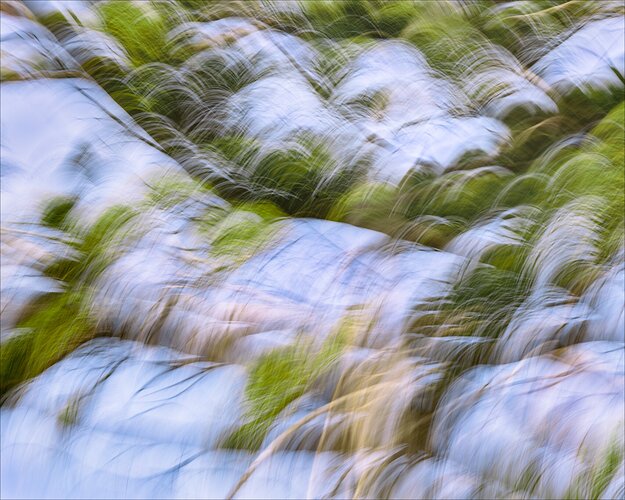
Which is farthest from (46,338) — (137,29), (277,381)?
(137,29)

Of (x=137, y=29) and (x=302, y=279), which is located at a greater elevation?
(x=137, y=29)

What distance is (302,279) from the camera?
1.10 meters

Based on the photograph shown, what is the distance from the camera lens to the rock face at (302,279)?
934mm

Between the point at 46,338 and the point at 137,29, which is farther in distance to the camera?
the point at 137,29

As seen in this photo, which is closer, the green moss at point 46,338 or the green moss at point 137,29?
the green moss at point 46,338

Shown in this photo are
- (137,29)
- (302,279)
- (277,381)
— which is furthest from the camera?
(137,29)

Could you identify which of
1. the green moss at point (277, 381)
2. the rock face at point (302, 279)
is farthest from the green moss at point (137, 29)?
the green moss at point (277, 381)

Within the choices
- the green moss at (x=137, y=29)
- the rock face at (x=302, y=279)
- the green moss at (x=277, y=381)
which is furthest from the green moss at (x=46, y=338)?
the green moss at (x=137, y=29)

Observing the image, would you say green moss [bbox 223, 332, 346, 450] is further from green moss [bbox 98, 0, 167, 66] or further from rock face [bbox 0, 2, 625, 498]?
green moss [bbox 98, 0, 167, 66]

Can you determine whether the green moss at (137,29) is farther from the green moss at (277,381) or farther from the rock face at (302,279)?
the green moss at (277,381)

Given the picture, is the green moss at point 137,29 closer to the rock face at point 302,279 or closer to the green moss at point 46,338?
the rock face at point 302,279

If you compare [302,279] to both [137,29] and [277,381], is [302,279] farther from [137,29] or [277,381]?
[137,29]

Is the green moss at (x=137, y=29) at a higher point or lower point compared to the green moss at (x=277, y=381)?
higher

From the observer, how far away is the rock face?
3.06 ft
